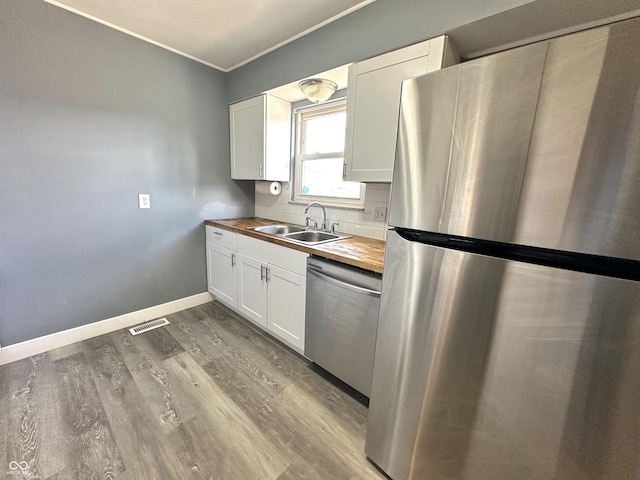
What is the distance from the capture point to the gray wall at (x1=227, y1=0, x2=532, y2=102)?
124 centimetres

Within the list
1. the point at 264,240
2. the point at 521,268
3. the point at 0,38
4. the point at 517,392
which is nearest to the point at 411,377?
the point at 517,392

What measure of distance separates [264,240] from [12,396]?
1731 mm

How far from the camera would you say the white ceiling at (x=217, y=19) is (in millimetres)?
1641

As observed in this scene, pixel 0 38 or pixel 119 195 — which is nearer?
pixel 0 38

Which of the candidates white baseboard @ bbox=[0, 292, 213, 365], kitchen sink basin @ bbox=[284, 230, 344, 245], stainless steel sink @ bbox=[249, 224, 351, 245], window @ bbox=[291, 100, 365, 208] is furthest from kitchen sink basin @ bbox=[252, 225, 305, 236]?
white baseboard @ bbox=[0, 292, 213, 365]

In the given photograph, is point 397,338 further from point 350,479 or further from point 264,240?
point 264,240

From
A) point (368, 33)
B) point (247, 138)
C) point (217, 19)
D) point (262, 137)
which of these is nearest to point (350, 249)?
point (368, 33)

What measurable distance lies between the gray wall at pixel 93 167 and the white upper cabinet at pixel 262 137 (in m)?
0.24

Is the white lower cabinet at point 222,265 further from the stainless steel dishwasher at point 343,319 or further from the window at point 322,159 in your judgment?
the stainless steel dishwasher at point 343,319

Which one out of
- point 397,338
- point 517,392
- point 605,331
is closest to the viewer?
point 605,331

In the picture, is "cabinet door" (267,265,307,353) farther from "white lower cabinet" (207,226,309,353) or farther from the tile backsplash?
the tile backsplash

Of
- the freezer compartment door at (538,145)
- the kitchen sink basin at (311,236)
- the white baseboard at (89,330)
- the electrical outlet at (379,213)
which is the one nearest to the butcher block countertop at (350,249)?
the electrical outlet at (379,213)

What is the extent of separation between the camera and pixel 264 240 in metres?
2.04

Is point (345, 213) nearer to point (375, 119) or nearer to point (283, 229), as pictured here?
point (283, 229)
